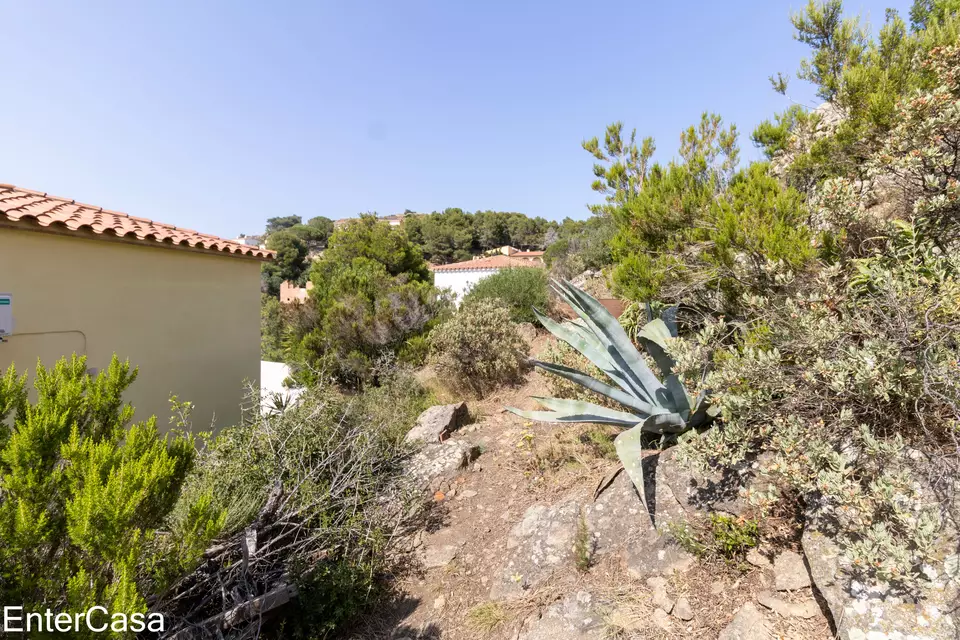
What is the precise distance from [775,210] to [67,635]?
4.17 metres

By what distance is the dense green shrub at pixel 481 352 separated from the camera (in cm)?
618

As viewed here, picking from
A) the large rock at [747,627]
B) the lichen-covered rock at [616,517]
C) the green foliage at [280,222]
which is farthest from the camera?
the green foliage at [280,222]

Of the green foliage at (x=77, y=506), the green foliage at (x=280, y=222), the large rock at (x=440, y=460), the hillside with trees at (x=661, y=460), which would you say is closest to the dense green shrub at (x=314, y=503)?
the hillside with trees at (x=661, y=460)

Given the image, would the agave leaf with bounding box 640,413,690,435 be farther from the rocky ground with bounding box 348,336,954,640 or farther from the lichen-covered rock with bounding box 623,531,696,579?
the lichen-covered rock with bounding box 623,531,696,579

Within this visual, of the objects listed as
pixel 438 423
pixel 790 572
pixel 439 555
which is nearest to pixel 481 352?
pixel 438 423

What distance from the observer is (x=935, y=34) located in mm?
2777

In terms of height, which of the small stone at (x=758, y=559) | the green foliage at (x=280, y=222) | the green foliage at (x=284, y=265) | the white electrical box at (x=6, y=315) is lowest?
the small stone at (x=758, y=559)

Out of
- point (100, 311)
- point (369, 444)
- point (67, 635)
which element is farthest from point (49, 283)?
point (67, 635)

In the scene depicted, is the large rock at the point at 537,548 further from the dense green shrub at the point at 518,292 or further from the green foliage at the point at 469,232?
the green foliage at the point at 469,232

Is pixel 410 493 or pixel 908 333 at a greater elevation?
pixel 908 333

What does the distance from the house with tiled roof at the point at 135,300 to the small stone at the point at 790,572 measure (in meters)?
5.73

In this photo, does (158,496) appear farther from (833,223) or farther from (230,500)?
(833,223)

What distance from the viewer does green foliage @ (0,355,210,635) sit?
58.9 inches

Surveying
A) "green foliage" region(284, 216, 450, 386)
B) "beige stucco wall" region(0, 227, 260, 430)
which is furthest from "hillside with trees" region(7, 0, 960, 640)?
"green foliage" region(284, 216, 450, 386)
